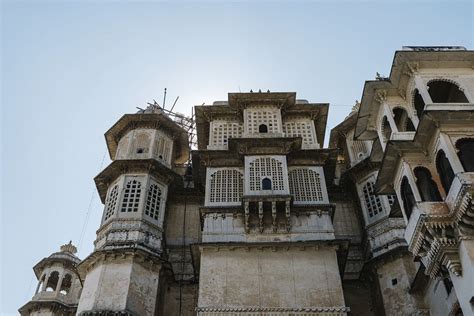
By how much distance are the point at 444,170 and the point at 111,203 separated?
16058mm

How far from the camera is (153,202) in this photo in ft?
79.5

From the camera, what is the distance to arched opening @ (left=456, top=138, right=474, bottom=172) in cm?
1438

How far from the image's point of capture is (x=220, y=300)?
18.7 m

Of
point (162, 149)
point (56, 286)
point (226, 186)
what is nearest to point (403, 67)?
point (226, 186)

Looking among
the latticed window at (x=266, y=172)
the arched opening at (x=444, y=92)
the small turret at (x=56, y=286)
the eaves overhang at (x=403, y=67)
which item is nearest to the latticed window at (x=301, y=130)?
the latticed window at (x=266, y=172)

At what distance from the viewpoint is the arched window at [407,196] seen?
16.4m

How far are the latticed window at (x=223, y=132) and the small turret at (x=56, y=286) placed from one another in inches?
464

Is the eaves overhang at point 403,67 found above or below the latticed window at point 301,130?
below

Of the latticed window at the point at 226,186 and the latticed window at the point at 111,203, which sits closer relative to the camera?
the latticed window at the point at 226,186

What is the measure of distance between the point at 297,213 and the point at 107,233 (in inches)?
359

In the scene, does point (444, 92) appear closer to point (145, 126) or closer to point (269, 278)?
point (269, 278)

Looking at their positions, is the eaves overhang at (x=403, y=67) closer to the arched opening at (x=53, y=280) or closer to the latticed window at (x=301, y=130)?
the latticed window at (x=301, y=130)

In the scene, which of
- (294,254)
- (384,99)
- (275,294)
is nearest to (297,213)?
(294,254)

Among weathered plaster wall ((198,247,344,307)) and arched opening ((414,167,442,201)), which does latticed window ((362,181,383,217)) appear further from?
arched opening ((414,167,442,201))
